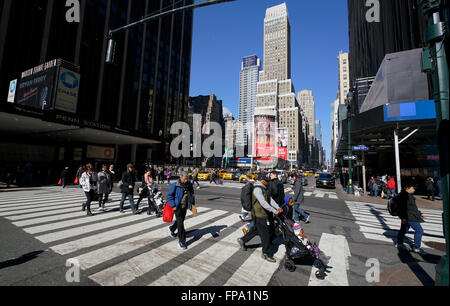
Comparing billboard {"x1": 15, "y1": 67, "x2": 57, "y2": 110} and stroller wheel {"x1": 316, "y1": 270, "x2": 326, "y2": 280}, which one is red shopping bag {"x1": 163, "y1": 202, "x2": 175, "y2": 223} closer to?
stroller wheel {"x1": 316, "y1": 270, "x2": 326, "y2": 280}

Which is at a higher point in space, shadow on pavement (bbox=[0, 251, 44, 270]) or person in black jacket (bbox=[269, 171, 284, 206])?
person in black jacket (bbox=[269, 171, 284, 206])

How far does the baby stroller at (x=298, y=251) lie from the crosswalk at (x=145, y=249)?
368mm

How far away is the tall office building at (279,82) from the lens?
130 meters

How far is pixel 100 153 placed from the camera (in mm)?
29719

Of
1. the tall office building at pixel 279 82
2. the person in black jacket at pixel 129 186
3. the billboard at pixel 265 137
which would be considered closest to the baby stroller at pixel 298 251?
the person in black jacket at pixel 129 186

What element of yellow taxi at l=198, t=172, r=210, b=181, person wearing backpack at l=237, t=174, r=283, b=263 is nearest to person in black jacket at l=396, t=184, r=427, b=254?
person wearing backpack at l=237, t=174, r=283, b=263

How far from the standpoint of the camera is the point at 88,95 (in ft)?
110

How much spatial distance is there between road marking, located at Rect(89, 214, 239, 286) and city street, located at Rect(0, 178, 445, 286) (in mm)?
16

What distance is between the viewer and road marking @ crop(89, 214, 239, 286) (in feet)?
10.6

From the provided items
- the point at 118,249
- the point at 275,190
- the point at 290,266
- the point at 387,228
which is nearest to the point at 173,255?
the point at 118,249

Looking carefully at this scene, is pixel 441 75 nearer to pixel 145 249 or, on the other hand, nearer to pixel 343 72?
pixel 145 249

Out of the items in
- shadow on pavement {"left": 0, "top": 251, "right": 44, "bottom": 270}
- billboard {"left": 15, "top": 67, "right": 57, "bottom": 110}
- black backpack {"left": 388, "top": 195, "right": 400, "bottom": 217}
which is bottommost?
shadow on pavement {"left": 0, "top": 251, "right": 44, "bottom": 270}

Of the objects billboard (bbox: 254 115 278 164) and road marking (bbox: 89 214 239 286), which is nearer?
road marking (bbox: 89 214 239 286)

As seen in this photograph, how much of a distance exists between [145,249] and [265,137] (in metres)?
92.0
